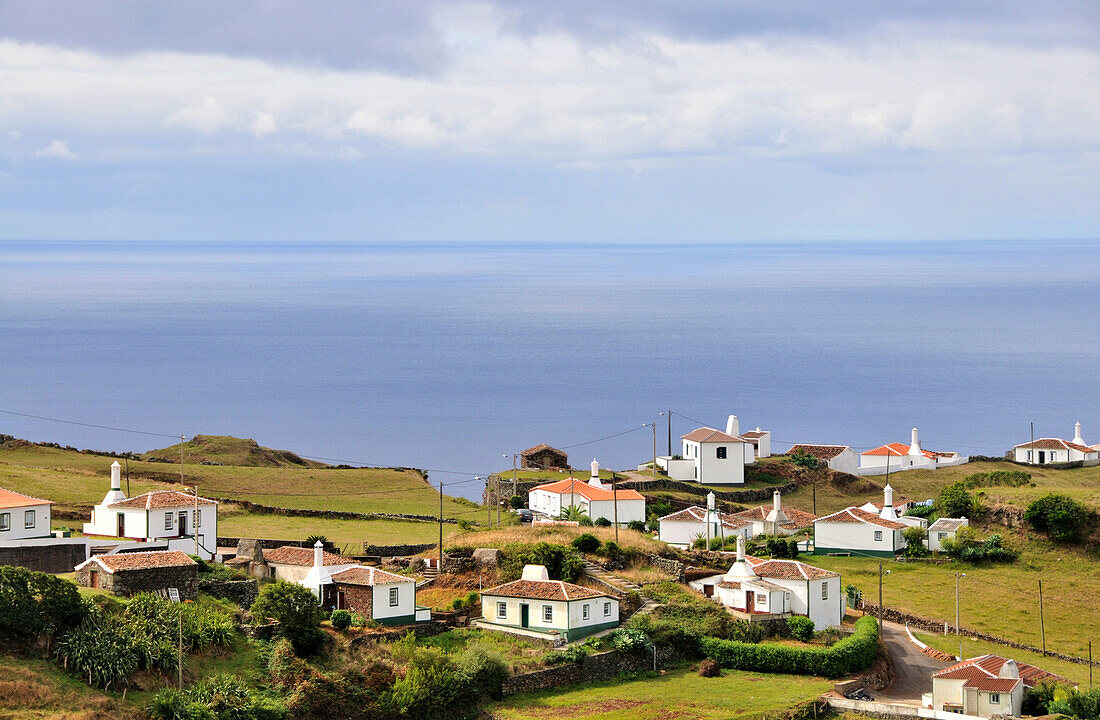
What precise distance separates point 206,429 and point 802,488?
2876 inches

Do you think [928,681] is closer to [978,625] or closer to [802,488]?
[978,625]

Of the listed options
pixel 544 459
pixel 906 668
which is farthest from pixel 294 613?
pixel 544 459

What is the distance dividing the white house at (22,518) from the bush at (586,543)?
20.5 m

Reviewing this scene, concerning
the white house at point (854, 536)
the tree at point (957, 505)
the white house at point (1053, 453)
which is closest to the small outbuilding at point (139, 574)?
the white house at point (854, 536)

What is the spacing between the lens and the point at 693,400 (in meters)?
159

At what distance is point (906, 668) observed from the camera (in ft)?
155

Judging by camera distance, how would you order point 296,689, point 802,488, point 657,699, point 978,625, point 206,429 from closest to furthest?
point 296,689 → point 657,699 → point 978,625 → point 802,488 → point 206,429

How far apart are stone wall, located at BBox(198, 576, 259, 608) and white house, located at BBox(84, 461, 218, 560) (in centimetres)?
674

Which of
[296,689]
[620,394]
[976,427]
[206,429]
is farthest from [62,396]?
[296,689]

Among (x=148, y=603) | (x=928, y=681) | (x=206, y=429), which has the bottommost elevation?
(x=928, y=681)

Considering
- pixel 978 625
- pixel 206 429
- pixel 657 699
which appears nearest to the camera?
pixel 657 699

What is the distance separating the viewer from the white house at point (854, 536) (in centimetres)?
6481

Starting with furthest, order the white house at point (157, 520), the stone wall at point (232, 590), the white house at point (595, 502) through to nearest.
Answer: the white house at point (595, 502) → the white house at point (157, 520) → the stone wall at point (232, 590)

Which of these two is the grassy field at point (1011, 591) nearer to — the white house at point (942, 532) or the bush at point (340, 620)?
the white house at point (942, 532)
